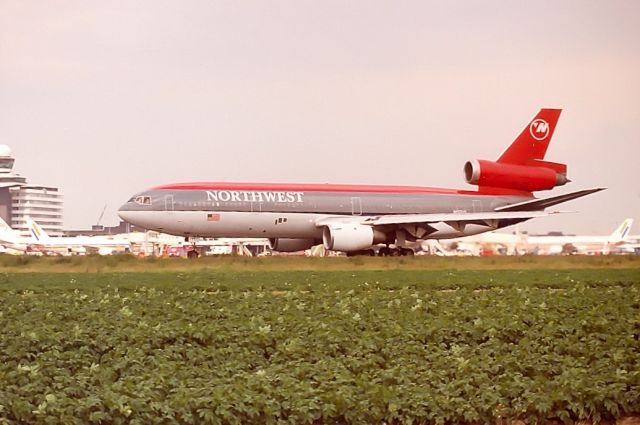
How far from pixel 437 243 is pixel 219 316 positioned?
3919 cm

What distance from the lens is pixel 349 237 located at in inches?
1945

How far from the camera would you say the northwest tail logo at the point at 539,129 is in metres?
57.7

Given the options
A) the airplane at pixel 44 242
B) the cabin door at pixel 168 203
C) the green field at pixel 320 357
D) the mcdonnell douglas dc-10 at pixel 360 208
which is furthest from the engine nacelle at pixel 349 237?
the airplane at pixel 44 242

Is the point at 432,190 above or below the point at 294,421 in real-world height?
above

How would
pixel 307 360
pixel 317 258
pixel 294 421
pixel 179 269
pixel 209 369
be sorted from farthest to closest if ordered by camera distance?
1. pixel 317 258
2. pixel 179 269
3. pixel 307 360
4. pixel 209 369
5. pixel 294 421

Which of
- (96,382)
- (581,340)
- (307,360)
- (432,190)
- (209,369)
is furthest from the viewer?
(432,190)

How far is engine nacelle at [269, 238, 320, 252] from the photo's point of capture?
53.5 m

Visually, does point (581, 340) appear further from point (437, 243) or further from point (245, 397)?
point (437, 243)

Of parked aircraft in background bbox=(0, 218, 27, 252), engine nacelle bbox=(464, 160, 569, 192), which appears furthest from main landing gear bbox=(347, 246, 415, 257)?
parked aircraft in background bbox=(0, 218, 27, 252)

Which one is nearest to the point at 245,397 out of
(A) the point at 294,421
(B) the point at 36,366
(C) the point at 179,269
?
(A) the point at 294,421

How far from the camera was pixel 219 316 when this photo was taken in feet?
63.9

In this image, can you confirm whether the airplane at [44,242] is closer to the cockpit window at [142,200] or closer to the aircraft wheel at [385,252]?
the aircraft wheel at [385,252]

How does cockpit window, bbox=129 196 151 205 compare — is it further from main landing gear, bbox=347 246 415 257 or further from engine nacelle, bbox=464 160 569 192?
engine nacelle, bbox=464 160 569 192

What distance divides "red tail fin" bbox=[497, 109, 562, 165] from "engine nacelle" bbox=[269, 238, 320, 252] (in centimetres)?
1142
